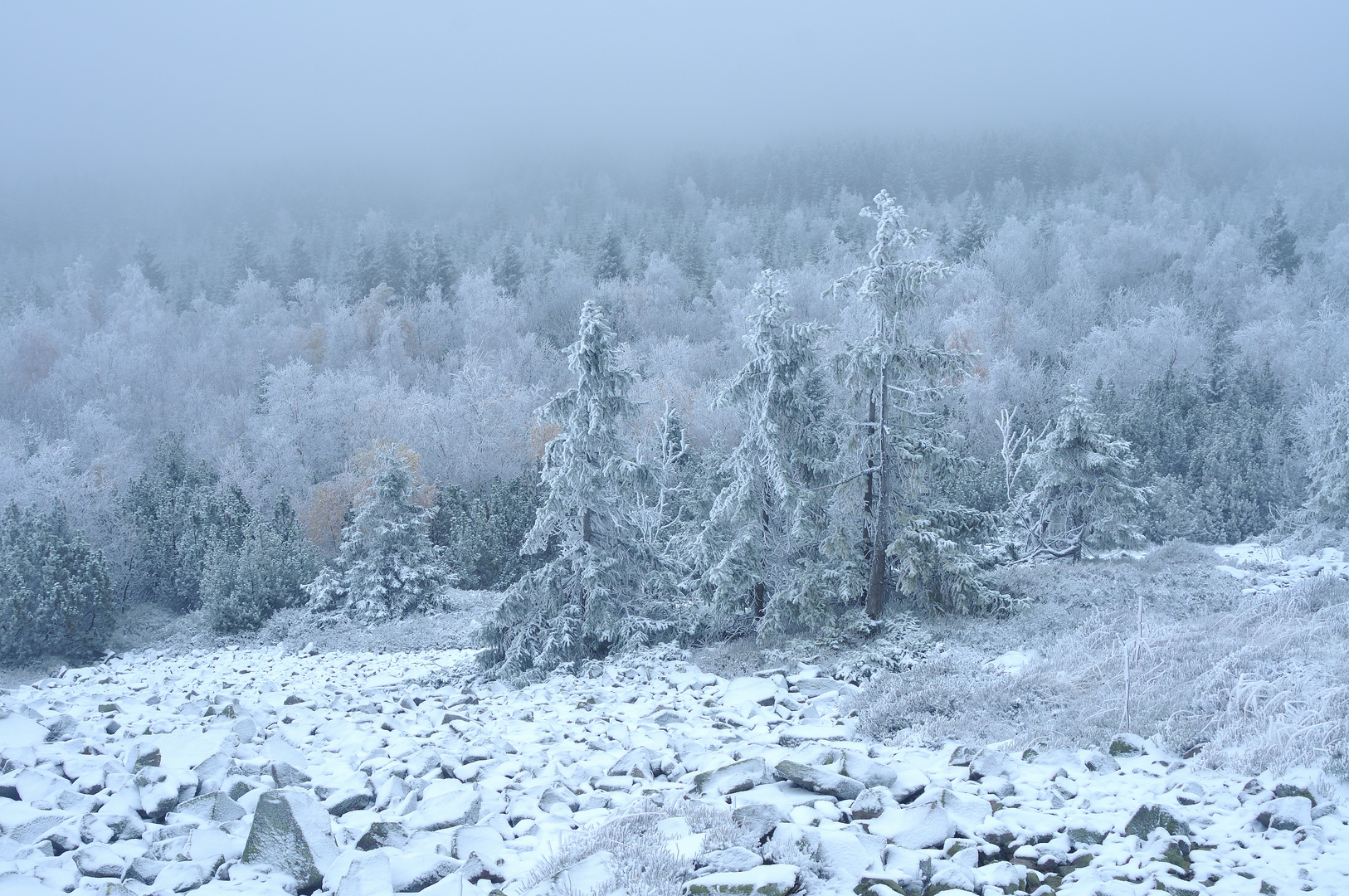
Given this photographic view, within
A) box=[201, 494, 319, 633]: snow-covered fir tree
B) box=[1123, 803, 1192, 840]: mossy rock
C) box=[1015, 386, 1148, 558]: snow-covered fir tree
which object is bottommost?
box=[201, 494, 319, 633]: snow-covered fir tree

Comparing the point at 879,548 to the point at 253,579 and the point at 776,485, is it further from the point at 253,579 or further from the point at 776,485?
the point at 253,579

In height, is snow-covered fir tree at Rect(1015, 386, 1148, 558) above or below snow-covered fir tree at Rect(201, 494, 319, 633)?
above

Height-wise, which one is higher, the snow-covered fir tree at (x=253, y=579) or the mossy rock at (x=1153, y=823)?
the mossy rock at (x=1153, y=823)

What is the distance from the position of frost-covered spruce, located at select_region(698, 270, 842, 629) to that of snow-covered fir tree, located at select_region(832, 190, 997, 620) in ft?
2.60

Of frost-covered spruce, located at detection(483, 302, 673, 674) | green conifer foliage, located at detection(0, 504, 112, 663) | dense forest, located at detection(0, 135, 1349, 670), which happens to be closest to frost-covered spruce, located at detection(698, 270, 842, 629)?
dense forest, located at detection(0, 135, 1349, 670)

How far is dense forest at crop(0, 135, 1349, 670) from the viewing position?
14.3m

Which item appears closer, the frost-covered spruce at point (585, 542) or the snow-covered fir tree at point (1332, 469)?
the frost-covered spruce at point (585, 542)

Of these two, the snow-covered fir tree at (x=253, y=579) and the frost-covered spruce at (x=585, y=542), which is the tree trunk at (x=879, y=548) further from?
the snow-covered fir tree at (x=253, y=579)

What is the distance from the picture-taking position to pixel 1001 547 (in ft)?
68.1

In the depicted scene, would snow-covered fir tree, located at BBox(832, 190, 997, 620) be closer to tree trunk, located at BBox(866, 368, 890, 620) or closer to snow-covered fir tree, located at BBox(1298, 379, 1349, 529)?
tree trunk, located at BBox(866, 368, 890, 620)

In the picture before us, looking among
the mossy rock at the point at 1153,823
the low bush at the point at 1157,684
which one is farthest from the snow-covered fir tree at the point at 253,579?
the mossy rock at the point at 1153,823

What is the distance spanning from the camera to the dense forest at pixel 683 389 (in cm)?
1429

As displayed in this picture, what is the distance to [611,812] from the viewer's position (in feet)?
21.3

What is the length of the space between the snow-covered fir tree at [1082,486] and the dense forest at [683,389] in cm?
10
